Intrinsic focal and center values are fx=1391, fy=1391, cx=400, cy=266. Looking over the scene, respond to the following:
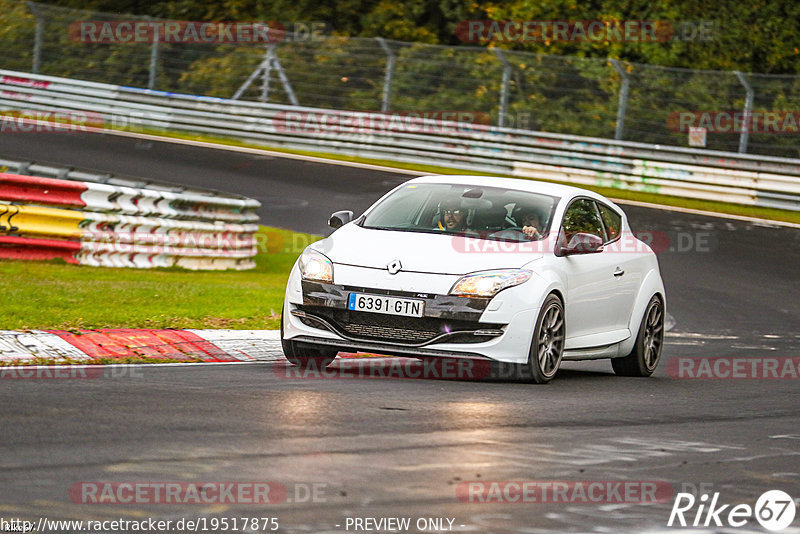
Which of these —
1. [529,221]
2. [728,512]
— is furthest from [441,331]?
[728,512]

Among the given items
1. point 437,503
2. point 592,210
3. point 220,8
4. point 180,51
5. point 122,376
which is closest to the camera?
point 437,503

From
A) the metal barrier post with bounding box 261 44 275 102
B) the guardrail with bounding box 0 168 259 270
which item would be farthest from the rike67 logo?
the metal barrier post with bounding box 261 44 275 102

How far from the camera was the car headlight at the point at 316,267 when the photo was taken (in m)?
9.60

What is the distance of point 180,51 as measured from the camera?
3262 cm

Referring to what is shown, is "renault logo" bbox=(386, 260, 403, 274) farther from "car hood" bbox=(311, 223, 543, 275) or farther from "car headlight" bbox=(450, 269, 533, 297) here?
"car headlight" bbox=(450, 269, 533, 297)

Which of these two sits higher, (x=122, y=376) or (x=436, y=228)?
(x=436, y=228)

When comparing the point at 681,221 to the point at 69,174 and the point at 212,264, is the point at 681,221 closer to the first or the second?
the point at 212,264

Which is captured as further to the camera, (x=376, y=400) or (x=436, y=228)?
(x=436, y=228)

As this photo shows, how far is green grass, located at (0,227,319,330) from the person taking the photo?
36.1 feet

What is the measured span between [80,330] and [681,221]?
15231 mm

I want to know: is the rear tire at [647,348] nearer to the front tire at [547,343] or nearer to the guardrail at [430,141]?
the front tire at [547,343]

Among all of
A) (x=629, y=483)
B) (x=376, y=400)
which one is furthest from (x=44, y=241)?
(x=629, y=483)

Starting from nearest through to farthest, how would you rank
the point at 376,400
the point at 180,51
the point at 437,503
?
the point at 437,503 → the point at 376,400 → the point at 180,51

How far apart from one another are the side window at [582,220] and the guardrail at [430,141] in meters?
15.8
